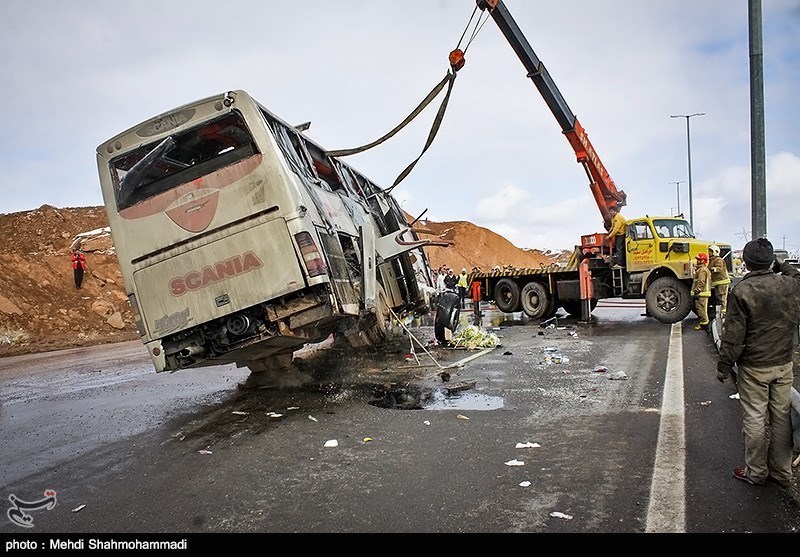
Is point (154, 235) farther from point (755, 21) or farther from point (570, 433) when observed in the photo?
point (755, 21)

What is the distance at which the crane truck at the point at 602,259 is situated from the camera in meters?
12.7

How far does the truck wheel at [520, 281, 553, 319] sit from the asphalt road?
7.28m

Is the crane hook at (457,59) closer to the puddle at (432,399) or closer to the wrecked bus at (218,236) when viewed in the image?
the wrecked bus at (218,236)

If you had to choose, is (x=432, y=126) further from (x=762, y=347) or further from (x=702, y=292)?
(x=702, y=292)

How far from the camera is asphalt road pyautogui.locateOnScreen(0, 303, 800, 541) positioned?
3.20 metres

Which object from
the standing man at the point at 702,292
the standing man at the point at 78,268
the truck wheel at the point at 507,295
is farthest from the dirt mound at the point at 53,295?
the standing man at the point at 702,292

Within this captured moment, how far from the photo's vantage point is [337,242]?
659cm

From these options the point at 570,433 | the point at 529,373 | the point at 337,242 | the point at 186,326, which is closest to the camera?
the point at 570,433

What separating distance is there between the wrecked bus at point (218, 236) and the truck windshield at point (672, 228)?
32.0 feet

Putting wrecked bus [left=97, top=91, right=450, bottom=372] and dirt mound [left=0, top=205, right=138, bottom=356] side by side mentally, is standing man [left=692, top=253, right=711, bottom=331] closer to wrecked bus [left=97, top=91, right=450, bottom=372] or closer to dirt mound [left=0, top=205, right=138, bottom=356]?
wrecked bus [left=97, top=91, right=450, bottom=372]

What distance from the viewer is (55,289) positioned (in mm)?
20312

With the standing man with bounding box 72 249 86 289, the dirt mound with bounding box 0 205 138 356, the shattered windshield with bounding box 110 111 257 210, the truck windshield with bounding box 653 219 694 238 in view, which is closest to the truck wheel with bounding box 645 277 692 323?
the truck windshield with bounding box 653 219 694 238
